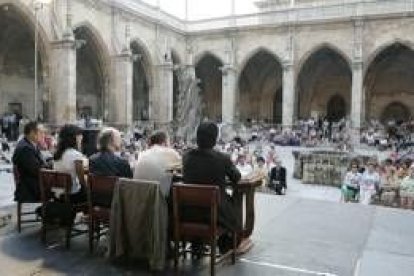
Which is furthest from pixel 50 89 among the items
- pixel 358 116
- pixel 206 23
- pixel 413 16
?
pixel 413 16

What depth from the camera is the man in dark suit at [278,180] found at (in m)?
11.3

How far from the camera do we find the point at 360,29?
25.1 metres

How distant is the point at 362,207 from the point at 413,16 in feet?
66.9

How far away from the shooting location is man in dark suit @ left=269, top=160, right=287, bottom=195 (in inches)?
444

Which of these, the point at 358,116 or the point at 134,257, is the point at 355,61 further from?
the point at 134,257

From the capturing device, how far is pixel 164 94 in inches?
1080

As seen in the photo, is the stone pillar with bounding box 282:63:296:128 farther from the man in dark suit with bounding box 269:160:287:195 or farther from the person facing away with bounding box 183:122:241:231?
the person facing away with bounding box 183:122:241:231

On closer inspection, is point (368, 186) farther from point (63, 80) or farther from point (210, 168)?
point (63, 80)

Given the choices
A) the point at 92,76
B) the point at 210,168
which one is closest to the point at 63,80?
the point at 92,76

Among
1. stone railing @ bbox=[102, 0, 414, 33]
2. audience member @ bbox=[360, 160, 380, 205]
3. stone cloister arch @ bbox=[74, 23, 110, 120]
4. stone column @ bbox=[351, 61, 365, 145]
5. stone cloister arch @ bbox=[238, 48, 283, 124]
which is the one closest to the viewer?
audience member @ bbox=[360, 160, 380, 205]

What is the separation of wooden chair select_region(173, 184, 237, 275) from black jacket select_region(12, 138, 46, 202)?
1939mm

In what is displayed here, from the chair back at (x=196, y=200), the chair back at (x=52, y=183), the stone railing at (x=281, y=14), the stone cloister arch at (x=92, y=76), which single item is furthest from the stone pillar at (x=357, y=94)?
Result: the chair back at (x=196, y=200)

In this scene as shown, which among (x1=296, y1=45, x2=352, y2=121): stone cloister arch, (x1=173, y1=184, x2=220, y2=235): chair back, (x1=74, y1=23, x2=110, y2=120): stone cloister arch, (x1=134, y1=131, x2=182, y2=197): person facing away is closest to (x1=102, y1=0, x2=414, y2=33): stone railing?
(x1=74, y1=23, x2=110, y2=120): stone cloister arch

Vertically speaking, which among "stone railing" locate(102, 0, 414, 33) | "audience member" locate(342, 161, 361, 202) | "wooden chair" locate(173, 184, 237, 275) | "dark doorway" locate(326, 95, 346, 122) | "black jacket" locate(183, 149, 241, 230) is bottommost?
"audience member" locate(342, 161, 361, 202)
